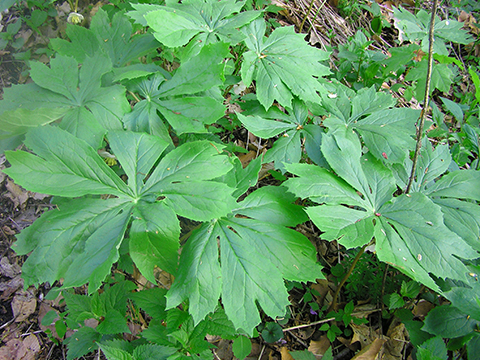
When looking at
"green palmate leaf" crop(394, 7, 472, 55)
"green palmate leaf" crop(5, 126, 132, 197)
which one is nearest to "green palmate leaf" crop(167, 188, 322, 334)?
"green palmate leaf" crop(5, 126, 132, 197)

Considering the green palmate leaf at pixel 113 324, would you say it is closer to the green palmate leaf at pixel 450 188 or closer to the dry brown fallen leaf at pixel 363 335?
the dry brown fallen leaf at pixel 363 335

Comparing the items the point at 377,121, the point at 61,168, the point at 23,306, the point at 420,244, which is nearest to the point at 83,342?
the point at 23,306

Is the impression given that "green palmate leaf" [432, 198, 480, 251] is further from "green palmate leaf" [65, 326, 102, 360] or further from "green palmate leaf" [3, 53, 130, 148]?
"green palmate leaf" [65, 326, 102, 360]

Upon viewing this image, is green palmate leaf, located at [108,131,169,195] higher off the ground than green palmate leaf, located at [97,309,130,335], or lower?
higher

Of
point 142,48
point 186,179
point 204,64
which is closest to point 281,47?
point 204,64

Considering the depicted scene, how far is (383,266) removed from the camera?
226 centimetres

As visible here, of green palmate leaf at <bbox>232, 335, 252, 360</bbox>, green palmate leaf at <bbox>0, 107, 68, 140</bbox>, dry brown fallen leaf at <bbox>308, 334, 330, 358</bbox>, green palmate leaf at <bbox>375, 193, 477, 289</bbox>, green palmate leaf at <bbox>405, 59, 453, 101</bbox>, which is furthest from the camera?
green palmate leaf at <bbox>405, 59, 453, 101</bbox>

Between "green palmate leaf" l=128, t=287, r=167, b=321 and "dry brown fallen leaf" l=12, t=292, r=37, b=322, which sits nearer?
"green palmate leaf" l=128, t=287, r=167, b=321

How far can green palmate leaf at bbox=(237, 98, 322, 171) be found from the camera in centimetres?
195

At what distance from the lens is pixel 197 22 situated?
2.04 meters

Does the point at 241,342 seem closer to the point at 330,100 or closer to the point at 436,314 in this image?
the point at 436,314

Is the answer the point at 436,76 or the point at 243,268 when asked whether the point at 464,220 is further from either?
the point at 436,76

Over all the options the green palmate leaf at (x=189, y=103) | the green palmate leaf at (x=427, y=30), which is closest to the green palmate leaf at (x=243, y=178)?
the green palmate leaf at (x=189, y=103)

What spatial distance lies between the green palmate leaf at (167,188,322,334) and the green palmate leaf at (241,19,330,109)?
2.69ft
